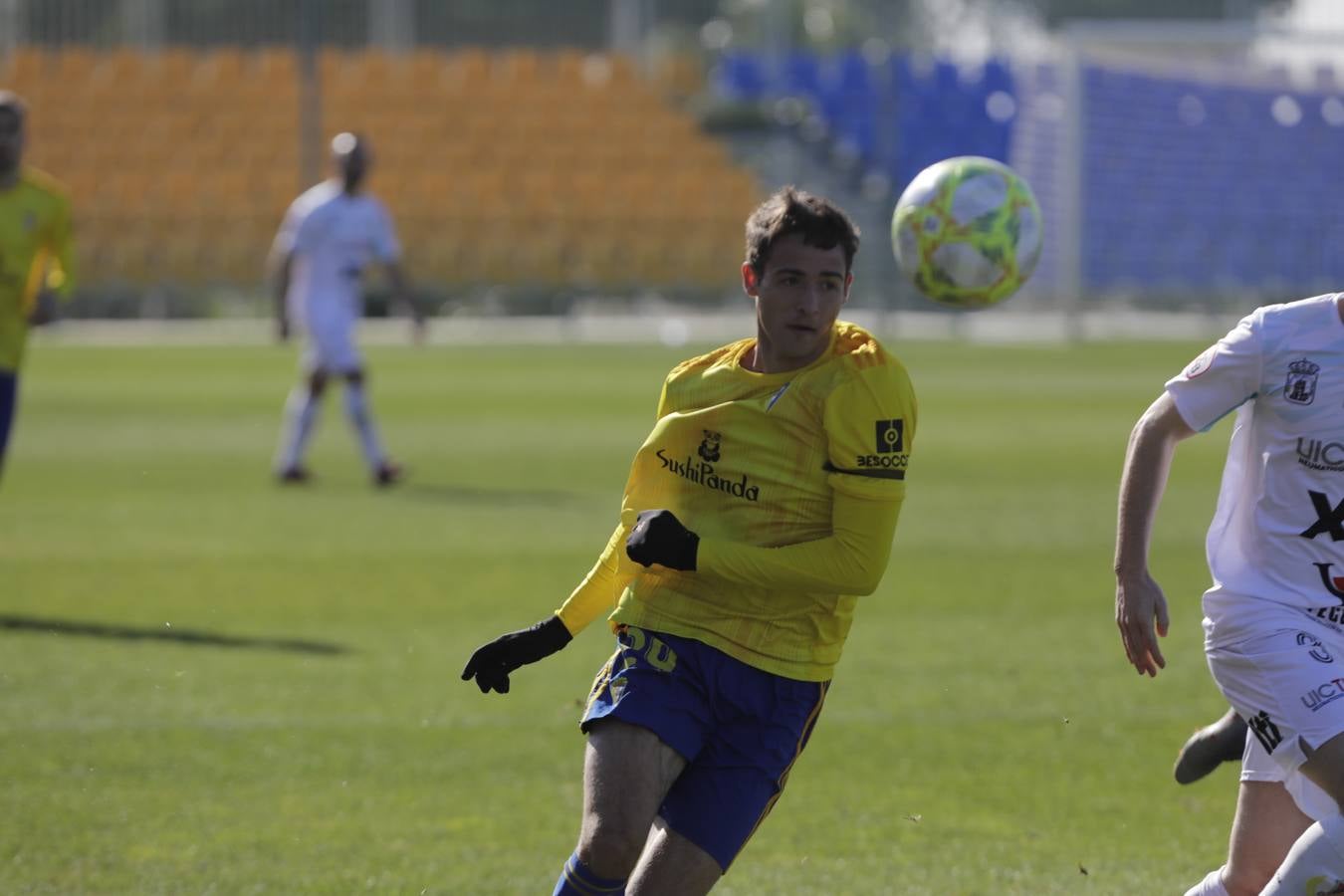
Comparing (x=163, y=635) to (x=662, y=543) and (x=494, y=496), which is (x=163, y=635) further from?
(x=662, y=543)

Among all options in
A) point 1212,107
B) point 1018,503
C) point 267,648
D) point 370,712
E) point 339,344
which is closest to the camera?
point 370,712

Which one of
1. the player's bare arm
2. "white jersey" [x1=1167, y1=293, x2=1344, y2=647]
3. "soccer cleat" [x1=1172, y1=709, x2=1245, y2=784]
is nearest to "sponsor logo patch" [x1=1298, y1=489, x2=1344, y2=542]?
"white jersey" [x1=1167, y1=293, x2=1344, y2=647]

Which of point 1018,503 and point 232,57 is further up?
point 232,57

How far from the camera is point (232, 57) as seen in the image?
42.8m

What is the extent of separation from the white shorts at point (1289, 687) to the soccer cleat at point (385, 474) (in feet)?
→ 35.7

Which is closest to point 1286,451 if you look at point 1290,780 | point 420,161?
point 1290,780

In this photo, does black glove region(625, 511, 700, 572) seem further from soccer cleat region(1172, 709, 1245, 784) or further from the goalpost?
the goalpost

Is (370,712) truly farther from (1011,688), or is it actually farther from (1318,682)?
(1318,682)

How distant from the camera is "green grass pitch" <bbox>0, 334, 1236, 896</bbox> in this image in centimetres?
543

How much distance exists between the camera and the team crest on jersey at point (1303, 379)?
3.98 meters

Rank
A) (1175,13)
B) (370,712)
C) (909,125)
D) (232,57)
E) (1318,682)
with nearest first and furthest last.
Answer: (1318,682), (370,712), (909,125), (232,57), (1175,13)

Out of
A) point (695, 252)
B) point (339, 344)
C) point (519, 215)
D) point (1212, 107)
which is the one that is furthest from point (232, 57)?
point (339, 344)

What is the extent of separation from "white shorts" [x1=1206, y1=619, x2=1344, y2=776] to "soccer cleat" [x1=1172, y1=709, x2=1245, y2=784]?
1.40 feet

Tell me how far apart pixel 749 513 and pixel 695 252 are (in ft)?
108
